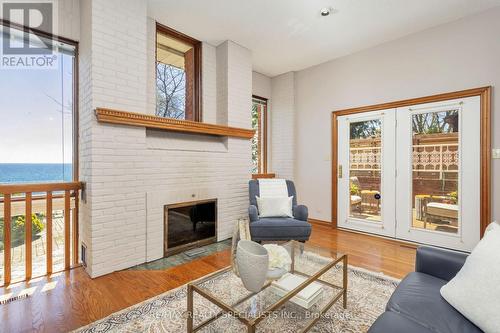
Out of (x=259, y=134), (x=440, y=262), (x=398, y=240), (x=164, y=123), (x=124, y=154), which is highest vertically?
(x=259, y=134)

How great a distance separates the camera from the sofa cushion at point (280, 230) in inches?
112

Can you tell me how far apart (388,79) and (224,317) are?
12.1 feet

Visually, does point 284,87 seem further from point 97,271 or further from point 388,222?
point 97,271

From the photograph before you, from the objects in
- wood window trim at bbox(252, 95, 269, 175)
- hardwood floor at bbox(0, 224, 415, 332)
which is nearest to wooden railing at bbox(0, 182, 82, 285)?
hardwood floor at bbox(0, 224, 415, 332)

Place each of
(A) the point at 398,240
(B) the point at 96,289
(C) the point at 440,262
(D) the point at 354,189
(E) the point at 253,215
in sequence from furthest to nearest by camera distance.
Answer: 1. (D) the point at 354,189
2. (A) the point at 398,240
3. (E) the point at 253,215
4. (B) the point at 96,289
5. (C) the point at 440,262

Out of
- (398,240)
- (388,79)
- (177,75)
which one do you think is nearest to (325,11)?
(388,79)

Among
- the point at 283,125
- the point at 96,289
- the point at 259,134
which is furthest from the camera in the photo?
the point at 259,134

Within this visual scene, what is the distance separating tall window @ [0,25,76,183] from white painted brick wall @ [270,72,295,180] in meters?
3.32

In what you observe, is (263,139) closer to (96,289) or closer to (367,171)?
(367,171)

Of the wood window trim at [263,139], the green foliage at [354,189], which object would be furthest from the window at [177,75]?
the green foliage at [354,189]

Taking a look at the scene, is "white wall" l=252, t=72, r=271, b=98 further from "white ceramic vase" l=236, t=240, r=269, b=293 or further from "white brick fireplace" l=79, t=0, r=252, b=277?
"white ceramic vase" l=236, t=240, r=269, b=293

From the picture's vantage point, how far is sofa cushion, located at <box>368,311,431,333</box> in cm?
103

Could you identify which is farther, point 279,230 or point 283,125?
point 283,125

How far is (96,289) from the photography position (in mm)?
2105
